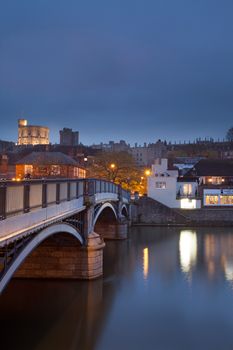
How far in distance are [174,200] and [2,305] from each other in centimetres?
4919

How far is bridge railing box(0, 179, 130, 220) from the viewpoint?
534 inches

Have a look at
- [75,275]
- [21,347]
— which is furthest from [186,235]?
[21,347]

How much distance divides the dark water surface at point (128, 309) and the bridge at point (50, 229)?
1.05 meters

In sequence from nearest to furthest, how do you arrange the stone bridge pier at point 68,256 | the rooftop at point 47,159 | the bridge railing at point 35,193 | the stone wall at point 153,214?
the bridge railing at point 35,193, the stone bridge pier at point 68,256, the stone wall at point 153,214, the rooftop at point 47,159

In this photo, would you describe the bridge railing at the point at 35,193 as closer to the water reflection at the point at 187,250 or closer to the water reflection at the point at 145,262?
the water reflection at the point at 145,262

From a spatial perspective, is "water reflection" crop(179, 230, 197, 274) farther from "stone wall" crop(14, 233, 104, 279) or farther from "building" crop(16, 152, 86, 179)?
"building" crop(16, 152, 86, 179)

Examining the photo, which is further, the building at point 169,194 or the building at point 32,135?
Answer: the building at point 32,135

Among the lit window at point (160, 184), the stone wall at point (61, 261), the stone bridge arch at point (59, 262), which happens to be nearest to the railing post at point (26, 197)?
the stone bridge arch at point (59, 262)

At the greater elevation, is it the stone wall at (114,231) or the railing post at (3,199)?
the railing post at (3,199)

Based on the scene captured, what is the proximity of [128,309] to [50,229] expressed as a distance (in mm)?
7122

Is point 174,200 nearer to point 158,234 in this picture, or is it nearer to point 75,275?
point 158,234

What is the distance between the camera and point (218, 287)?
1104 inches

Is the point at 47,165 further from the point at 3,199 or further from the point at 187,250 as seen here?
the point at 3,199

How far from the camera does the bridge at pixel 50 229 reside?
13766 mm
